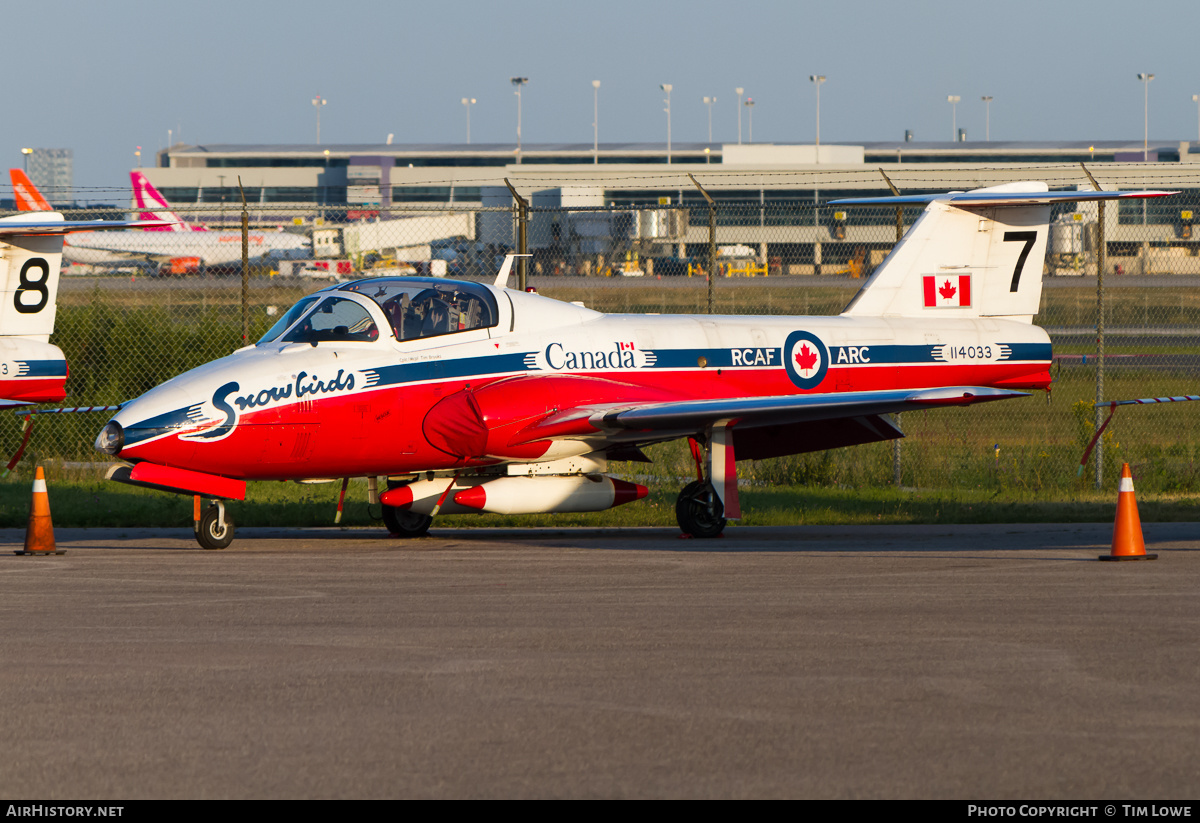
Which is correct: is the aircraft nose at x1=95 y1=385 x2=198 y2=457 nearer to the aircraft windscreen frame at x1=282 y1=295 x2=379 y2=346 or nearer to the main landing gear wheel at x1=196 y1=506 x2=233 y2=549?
the main landing gear wheel at x1=196 y1=506 x2=233 y2=549

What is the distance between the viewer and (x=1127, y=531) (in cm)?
1138

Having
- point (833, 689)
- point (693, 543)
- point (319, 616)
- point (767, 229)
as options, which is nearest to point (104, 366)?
point (693, 543)

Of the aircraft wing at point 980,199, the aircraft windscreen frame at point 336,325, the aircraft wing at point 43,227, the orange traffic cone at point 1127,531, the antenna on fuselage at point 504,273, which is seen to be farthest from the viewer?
the aircraft wing at point 980,199

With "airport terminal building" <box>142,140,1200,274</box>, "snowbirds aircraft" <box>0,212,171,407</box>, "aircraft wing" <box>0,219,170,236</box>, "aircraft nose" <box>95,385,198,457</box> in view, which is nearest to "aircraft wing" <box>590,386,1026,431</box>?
"aircraft nose" <box>95,385,198,457</box>

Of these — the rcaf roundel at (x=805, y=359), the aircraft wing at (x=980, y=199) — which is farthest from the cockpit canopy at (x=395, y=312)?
the aircraft wing at (x=980, y=199)

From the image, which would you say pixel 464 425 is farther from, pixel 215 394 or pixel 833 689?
pixel 833 689

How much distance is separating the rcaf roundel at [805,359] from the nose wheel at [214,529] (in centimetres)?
600

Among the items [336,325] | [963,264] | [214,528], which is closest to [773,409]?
[336,325]

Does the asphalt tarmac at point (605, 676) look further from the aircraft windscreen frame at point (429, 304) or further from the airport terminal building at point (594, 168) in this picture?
the airport terminal building at point (594, 168)

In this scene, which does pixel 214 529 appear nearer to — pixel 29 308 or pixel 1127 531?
pixel 29 308

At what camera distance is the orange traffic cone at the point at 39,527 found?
12.2 meters

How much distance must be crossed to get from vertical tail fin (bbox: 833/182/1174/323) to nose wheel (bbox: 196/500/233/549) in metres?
7.30

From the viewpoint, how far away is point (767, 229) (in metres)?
55.2

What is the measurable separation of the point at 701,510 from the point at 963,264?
15.3 ft
